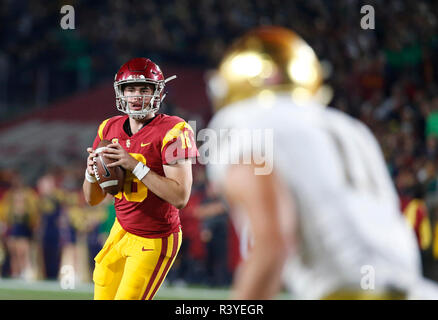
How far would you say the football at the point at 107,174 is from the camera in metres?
3.80

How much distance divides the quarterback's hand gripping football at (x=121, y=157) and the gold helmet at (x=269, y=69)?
157 centimetres

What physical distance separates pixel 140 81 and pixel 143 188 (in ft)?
1.92

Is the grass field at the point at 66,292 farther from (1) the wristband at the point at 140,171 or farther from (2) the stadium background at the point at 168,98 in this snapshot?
(1) the wristband at the point at 140,171

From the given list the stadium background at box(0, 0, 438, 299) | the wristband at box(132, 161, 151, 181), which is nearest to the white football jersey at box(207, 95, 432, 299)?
the wristband at box(132, 161, 151, 181)

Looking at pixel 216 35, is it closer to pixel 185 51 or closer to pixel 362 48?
pixel 185 51

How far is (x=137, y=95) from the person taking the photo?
155 inches

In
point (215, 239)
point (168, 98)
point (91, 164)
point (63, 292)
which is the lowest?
point (63, 292)

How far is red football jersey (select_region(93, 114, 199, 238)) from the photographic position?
3820mm

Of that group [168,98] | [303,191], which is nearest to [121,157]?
[303,191]

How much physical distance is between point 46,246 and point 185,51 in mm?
5854

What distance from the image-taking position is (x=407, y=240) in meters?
2.21

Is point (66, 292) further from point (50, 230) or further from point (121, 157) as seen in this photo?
point (121, 157)

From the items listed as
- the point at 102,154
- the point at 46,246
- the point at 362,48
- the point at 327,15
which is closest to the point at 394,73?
the point at 362,48

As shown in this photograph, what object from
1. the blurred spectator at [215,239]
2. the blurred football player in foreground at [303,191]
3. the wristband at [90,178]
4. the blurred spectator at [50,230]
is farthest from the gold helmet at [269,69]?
the blurred spectator at [50,230]
